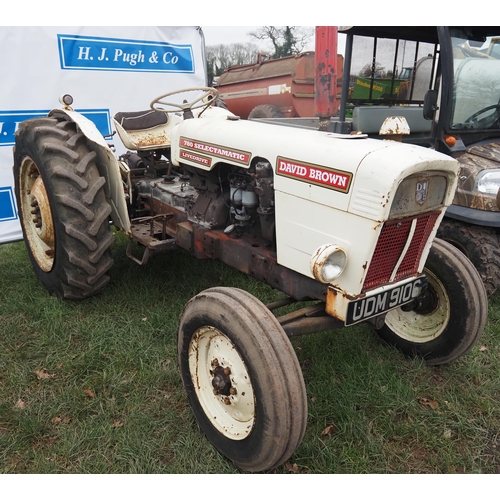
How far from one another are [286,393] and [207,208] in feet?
4.90

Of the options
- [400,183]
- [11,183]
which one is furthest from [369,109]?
[11,183]

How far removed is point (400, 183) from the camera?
1.94 meters

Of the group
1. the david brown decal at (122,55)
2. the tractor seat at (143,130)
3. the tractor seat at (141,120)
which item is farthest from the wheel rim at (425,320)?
the david brown decal at (122,55)

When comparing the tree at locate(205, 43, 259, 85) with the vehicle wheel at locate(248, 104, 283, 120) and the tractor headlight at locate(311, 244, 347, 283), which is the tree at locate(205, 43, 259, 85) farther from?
the tractor headlight at locate(311, 244, 347, 283)

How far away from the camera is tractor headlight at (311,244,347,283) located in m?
2.01

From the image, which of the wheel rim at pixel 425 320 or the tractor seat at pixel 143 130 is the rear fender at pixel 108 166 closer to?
the tractor seat at pixel 143 130

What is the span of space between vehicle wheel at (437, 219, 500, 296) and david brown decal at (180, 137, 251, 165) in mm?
2018

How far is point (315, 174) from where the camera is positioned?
2.11m

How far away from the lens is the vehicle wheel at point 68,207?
3.05 meters

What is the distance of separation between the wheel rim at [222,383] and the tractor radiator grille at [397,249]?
709 millimetres

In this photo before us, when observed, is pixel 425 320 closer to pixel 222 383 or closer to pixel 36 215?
pixel 222 383

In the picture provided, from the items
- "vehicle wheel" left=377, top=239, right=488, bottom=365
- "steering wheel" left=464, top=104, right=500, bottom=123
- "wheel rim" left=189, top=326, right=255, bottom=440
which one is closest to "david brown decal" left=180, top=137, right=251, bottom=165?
"wheel rim" left=189, top=326, right=255, bottom=440

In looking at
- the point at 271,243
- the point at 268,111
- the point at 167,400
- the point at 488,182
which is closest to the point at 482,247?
the point at 488,182

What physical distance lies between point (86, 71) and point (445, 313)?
176 inches
